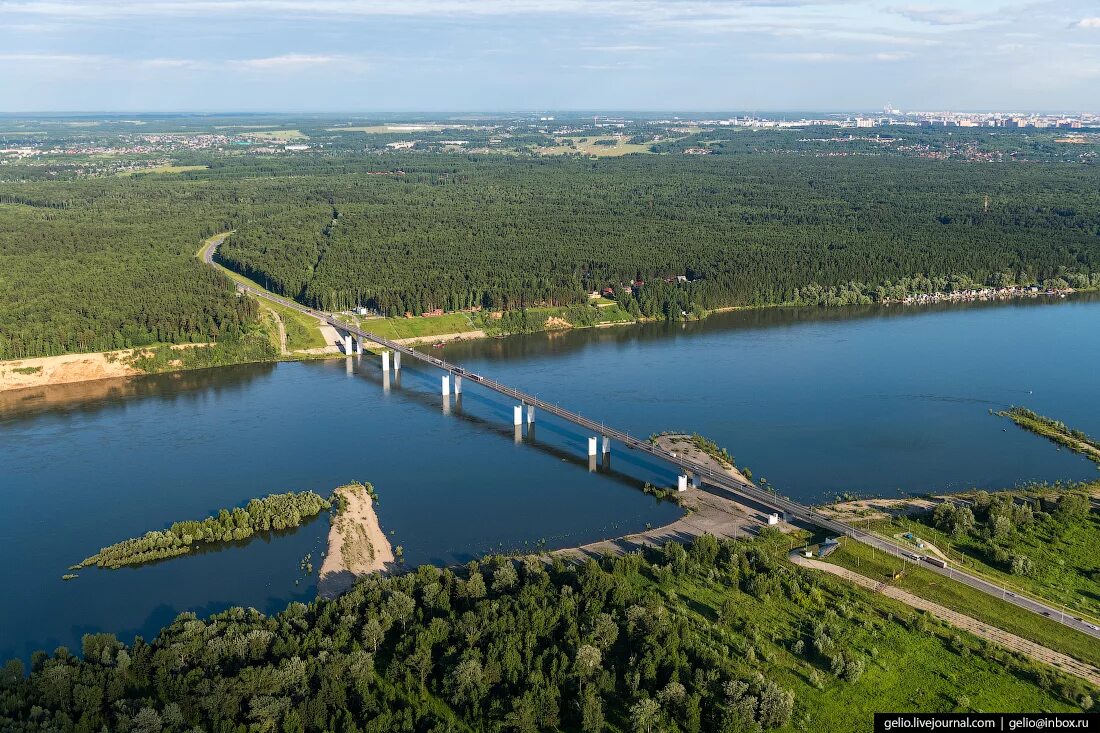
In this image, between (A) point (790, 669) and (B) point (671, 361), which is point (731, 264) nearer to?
(B) point (671, 361)

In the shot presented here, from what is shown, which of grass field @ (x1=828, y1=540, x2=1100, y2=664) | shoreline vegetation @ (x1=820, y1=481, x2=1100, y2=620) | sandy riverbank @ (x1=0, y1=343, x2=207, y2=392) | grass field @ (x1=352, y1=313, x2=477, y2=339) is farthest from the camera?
grass field @ (x1=352, y1=313, x2=477, y2=339)

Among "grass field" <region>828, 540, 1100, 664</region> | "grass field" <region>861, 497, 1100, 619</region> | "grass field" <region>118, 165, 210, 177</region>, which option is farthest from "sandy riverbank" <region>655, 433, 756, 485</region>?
"grass field" <region>118, 165, 210, 177</region>

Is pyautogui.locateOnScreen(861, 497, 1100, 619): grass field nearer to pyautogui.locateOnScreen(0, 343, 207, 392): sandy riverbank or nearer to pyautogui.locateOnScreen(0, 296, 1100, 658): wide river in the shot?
pyautogui.locateOnScreen(0, 296, 1100, 658): wide river

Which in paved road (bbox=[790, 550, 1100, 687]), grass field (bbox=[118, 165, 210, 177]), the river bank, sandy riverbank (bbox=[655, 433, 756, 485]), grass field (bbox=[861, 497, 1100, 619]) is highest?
grass field (bbox=[118, 165, 210, 177])

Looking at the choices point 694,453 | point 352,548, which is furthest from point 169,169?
point 352,548

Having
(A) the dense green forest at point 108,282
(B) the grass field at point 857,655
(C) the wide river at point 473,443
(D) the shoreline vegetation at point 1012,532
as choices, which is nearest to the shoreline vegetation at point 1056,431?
(C) the wide river at point 473,443

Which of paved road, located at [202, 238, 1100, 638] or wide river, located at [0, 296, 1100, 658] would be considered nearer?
paved road, located at [202, 238, 1100, 638]

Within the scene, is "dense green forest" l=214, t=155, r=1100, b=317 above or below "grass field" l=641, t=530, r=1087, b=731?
above

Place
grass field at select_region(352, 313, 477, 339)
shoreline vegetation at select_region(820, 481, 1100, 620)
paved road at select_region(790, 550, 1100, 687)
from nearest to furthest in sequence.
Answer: paved road at select_region(790, 550, 1100, 687)
shoreline vegetation at select_region(820, 481, 1100, 620)
grass field at select_region(352, 313, 477, 339)
